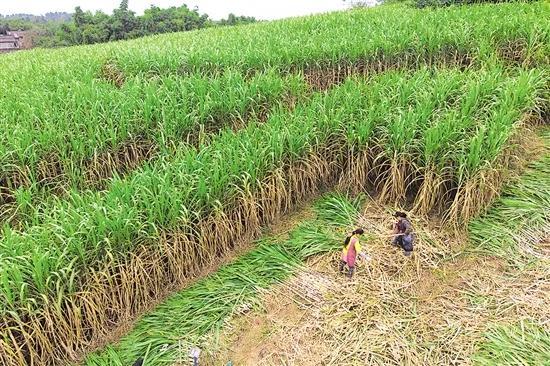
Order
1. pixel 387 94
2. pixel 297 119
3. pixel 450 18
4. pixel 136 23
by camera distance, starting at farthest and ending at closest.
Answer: pixel 136 23 < pixel 450 18 < pixel 387 94 < pixel 297 119

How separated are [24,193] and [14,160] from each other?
0.60 meters

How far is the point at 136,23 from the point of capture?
32844 mm

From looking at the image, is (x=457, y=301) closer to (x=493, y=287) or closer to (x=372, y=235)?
(x=493, y=287)

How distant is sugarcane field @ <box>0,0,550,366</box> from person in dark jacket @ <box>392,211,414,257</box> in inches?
0.7

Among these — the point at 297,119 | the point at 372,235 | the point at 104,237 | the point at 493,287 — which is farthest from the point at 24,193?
the point at 493,287

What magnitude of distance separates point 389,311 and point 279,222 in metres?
1.39

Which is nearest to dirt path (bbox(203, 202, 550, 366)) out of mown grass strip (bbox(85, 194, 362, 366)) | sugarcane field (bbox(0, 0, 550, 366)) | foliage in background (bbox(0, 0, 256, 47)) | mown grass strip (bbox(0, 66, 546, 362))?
sugarcane field (bbox(0, 0, 550, 366))

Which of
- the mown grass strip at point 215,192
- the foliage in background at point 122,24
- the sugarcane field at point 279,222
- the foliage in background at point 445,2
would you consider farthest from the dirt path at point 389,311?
the foliage in background at point 122,24

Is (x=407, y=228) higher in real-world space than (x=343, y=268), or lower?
higher

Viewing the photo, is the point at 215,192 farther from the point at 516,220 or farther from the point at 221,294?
the point at 516,220

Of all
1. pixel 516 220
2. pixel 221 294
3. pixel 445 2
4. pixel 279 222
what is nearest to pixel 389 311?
pixel 221 294

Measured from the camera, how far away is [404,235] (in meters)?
3.31

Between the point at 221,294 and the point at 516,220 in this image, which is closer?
the point at 221,294

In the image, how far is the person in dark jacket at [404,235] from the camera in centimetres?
329
